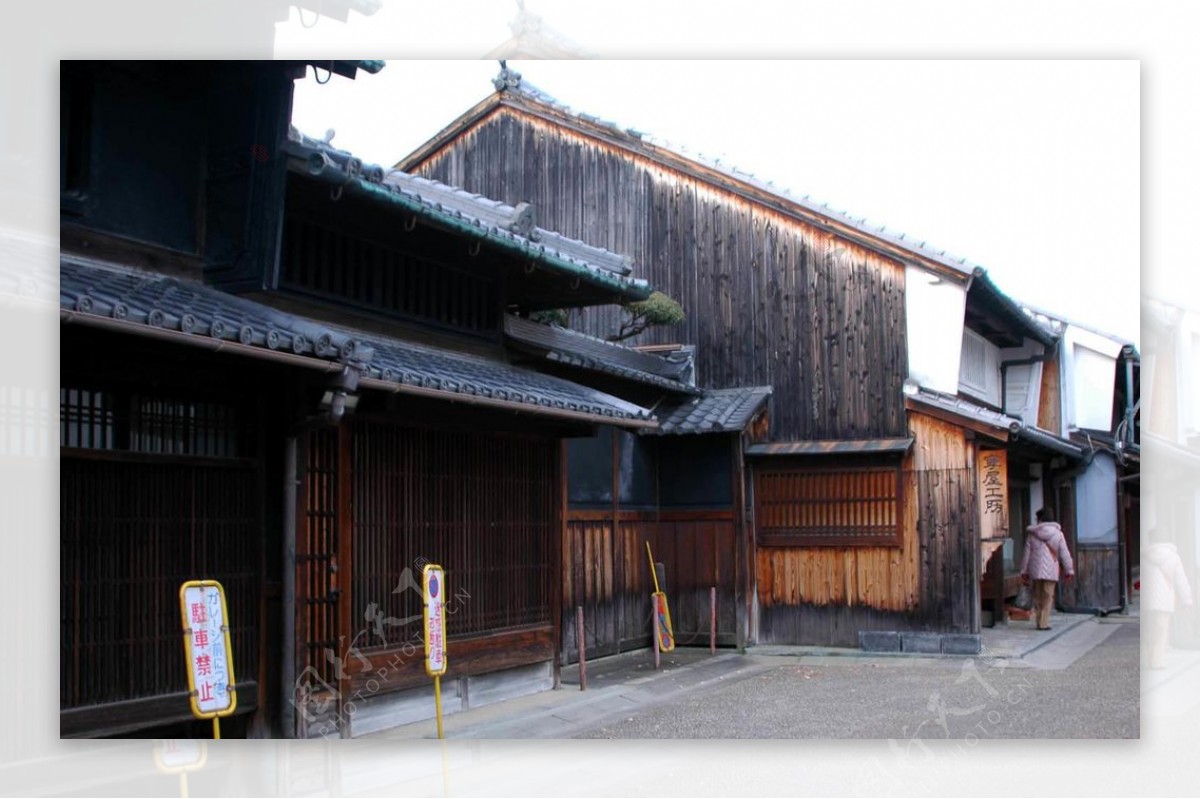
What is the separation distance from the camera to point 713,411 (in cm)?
1230

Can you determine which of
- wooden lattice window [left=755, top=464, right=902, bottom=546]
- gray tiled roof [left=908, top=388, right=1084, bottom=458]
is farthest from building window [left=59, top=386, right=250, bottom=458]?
gray tiled roof [left=908, top=388, right=1084, bottom=458]

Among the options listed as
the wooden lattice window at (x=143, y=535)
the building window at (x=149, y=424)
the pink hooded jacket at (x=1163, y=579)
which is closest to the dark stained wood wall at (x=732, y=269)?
the pink hooded jacket at (x=1163, y=579)

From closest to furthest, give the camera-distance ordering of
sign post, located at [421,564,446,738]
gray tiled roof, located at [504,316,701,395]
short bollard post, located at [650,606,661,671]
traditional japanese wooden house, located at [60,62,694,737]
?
traditional japanese wooden house, located at [60,62,694,737]
sign post, located at [421,564,446,738]
gray tiled roof, located at [504,316,701,395]
short bollard post, located at [650,606,661,671]

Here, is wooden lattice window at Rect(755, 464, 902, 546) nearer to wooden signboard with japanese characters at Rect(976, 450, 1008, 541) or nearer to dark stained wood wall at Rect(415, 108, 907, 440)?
dark stained wood wall at Rect(415, 108, 907, 440)

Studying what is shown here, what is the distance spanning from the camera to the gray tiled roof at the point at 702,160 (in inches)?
460

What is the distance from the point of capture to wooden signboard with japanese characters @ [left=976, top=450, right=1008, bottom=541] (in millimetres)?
11203

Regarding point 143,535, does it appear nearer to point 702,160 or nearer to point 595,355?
point 595,355

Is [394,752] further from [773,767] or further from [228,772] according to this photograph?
[773,767]

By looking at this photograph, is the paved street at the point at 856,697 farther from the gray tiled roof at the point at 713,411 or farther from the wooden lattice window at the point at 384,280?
the wooden lattice window at the point at 384,280

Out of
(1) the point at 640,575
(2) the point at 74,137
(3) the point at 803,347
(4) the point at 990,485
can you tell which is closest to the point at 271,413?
(2) the point at 74,137

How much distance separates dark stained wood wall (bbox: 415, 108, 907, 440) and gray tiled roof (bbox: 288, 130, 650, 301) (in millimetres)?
2687

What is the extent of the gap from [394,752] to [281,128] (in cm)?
380

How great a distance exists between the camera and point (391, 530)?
7.75m

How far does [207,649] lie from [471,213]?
4.15m
